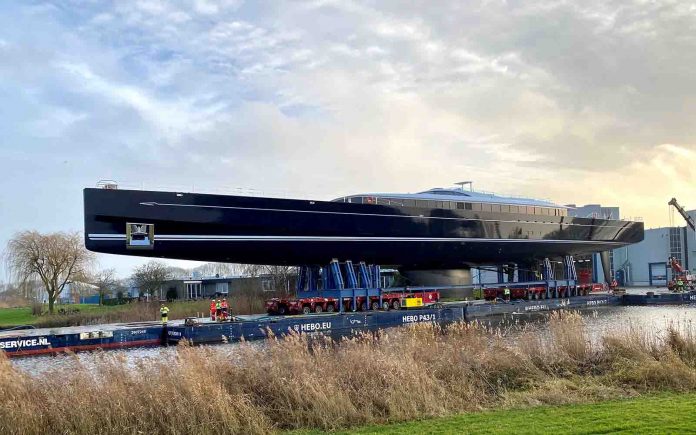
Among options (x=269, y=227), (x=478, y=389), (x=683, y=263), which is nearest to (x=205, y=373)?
(x=478, y=389)

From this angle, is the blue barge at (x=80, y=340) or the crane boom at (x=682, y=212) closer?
the blue barge at (x=80, y=340)

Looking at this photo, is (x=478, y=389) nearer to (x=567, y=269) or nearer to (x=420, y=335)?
(x=420, y=335)

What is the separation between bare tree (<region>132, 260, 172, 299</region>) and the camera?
5838 cm

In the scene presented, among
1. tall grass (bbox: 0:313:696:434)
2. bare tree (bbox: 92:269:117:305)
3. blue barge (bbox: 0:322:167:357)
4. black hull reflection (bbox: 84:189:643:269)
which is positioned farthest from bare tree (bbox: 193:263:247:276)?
tall grass (bbox: 0:313:696:434)

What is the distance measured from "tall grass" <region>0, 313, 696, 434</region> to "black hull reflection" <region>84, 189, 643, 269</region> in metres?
16.5

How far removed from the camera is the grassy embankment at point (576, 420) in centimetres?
684

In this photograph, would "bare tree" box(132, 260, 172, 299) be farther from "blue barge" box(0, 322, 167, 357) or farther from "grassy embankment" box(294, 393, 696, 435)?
"grassy embankment" box(294, 393, 696, 435)

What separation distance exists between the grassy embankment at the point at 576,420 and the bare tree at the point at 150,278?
5377 cm

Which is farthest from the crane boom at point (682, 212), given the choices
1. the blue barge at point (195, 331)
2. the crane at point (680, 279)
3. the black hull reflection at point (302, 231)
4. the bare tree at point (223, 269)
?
the bare tree at point (223, 269)

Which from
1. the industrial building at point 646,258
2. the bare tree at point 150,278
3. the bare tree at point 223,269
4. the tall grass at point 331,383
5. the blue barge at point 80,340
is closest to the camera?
the tall grass at point 331,383

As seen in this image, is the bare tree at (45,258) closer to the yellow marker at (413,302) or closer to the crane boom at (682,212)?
the yellow marker at (413,302)

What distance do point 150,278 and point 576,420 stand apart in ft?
183

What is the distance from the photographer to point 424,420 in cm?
818

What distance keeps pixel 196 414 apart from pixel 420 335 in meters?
5.21
